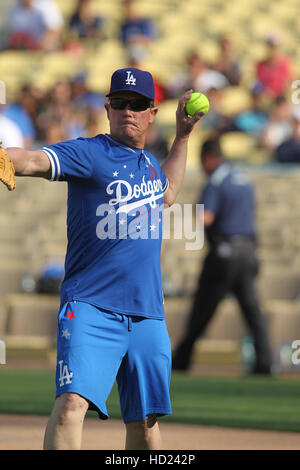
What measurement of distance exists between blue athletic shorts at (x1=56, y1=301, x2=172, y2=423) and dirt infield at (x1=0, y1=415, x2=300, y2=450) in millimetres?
1963

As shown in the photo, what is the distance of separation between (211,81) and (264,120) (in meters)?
1.29

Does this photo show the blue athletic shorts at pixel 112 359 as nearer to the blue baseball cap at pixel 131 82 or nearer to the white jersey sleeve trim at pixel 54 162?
the white jersey sleeve trim at pixel 54 162

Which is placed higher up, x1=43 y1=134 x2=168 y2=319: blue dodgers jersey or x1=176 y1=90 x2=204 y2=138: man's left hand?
x1=176 y1=90 x2=204 y2=138: man's left hand

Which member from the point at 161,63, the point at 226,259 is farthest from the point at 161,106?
the point at 226,259

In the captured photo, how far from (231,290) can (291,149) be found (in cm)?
614

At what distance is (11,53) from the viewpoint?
21094mm

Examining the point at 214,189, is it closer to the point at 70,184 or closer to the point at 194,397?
the point at 194,397

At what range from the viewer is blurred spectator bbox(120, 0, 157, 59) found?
2183cm

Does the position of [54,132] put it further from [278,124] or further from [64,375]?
[64,375]

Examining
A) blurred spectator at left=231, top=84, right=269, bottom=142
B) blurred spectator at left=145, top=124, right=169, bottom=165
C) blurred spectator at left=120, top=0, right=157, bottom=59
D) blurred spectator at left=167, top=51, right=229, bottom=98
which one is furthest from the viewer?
blurred spectator at left=120, top=0, right=157, bottom=59

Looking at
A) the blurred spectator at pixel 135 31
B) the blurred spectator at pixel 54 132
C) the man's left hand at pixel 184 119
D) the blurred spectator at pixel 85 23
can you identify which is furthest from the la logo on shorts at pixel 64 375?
the blurred spectator at pixel 85 23

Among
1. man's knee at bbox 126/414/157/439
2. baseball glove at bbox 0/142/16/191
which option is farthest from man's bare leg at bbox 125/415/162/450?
baseball glove at bbox 0/142/16/191

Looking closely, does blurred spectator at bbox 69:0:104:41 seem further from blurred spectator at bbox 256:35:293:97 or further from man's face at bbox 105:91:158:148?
man's face at bbox 105:91:158:148

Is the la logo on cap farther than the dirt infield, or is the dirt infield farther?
the dirt infield
